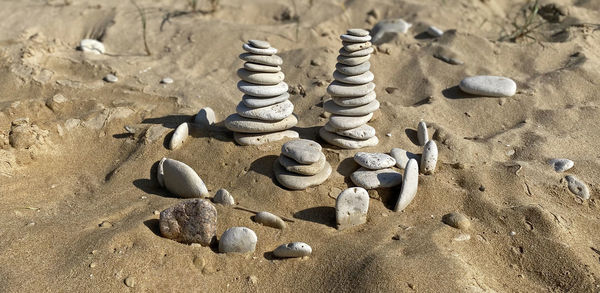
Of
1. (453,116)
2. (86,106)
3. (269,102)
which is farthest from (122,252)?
(453,116)

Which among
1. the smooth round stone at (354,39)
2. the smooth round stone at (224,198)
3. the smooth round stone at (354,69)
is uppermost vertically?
the smooth round stone at (354,39)

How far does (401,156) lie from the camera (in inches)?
151

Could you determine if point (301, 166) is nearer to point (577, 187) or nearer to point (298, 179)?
point (298, 179)

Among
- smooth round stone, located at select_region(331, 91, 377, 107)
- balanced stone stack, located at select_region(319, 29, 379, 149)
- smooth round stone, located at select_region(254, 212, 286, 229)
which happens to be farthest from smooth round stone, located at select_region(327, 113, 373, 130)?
smooth round stone, located at select_region(254, 212, 286, 229)

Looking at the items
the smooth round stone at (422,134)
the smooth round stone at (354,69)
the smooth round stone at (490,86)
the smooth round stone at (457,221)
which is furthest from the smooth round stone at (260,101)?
the smooth round stone at (490,86)

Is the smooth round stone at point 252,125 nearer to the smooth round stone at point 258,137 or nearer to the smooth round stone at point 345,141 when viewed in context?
the smooth round stone at point 258,137

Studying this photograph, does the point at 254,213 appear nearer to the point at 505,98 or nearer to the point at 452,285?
the point at 452,285

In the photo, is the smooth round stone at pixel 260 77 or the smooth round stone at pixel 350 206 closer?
the smooth round stone at pixel 350 206

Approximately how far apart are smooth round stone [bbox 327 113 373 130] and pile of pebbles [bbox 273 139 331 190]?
0.30 m

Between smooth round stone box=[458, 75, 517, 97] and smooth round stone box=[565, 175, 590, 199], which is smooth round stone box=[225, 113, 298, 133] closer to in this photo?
smooth round stone box=[458, 75, 517, 97]

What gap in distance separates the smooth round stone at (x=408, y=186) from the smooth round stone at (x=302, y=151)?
61 centimetres

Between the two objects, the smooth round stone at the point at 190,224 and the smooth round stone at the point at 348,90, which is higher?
the smooth round stone at the point at 348,90

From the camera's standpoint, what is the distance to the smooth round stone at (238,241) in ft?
9.97

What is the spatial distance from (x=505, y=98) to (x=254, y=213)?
2642mm
